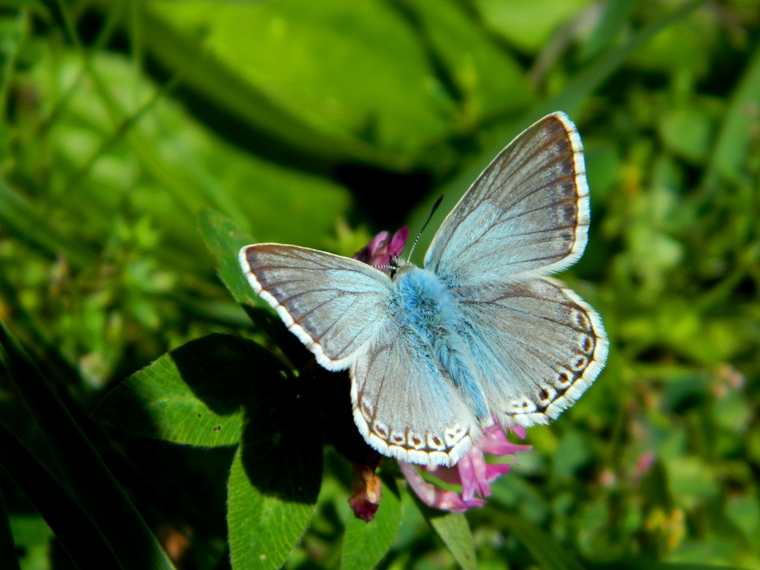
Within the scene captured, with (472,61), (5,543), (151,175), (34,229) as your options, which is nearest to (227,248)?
(5,543)

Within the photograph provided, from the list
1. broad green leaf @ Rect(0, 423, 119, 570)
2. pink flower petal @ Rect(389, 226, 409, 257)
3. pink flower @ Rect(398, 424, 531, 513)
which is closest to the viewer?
broad green leaf @ Rect(0, 423, 119, 570)

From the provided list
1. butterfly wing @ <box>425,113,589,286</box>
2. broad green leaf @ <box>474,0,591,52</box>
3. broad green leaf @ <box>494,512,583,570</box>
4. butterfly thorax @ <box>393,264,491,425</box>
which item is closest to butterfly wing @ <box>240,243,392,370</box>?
butterfly thorax @ <box>393,264,491,425</box>

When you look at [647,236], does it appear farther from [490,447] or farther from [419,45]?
[490,447]

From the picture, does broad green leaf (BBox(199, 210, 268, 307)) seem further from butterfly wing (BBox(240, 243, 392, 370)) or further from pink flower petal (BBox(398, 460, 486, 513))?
pink flower petal (BBox(398, 460, 486, 513))

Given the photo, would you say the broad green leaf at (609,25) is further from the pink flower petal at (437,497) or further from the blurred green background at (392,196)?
the pink flower petal at (437,497)

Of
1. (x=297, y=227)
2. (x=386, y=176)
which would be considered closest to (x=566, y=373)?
(x=297, y=227)

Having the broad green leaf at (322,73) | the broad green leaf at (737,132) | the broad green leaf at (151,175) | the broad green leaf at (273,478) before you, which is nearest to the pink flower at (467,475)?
the broad green leaf at (273,478)
